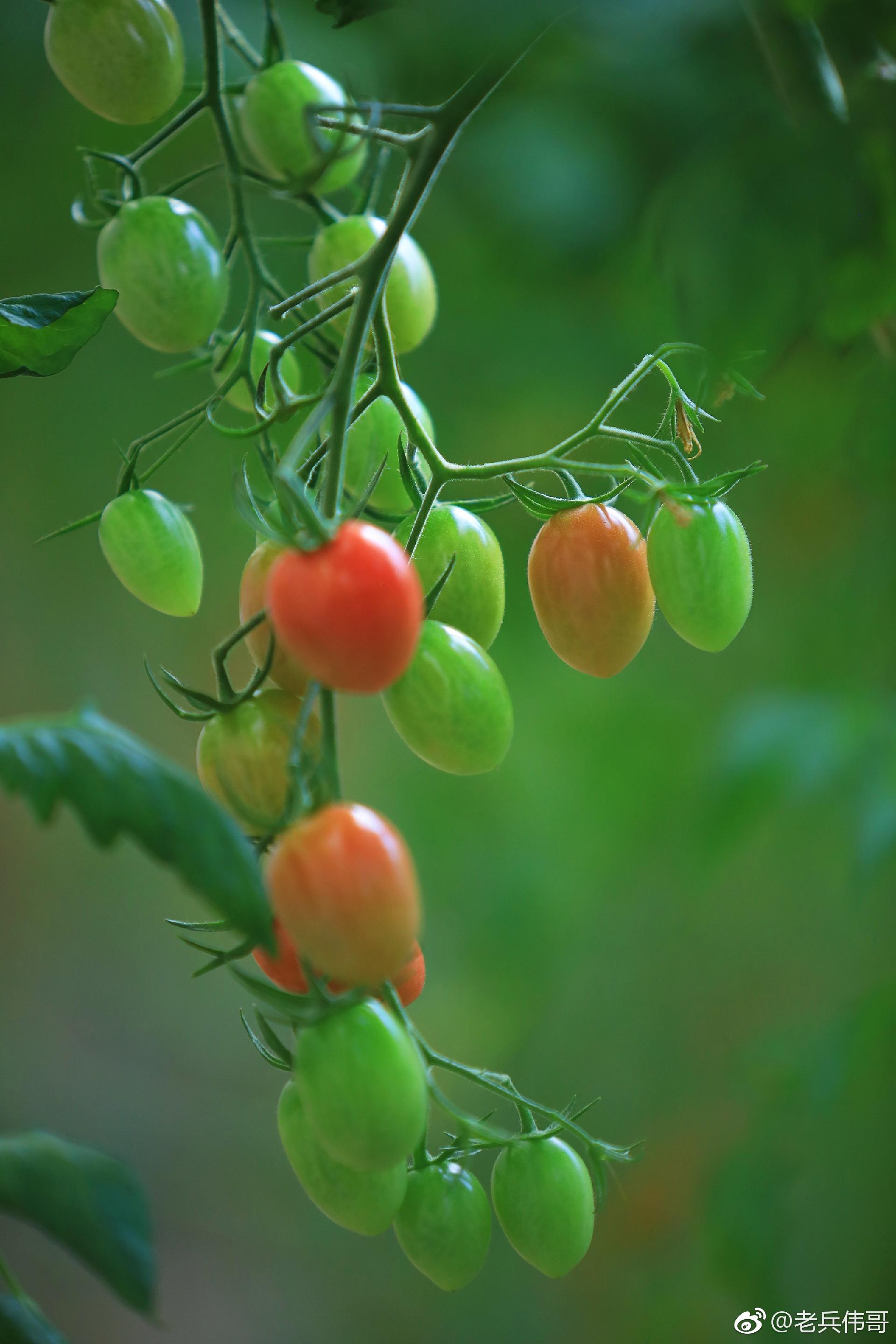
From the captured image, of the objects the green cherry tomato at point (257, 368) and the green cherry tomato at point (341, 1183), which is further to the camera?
the green cherry tomato at point (257, 368)

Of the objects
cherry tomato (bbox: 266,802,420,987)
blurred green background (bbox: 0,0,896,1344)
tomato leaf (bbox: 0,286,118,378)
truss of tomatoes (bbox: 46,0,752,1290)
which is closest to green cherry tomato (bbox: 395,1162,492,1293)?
truss of tomatoes (bbox: 46,0,752,1290)

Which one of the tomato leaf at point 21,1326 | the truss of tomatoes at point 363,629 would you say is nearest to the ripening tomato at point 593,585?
the truss of tomatoes at point 363,629

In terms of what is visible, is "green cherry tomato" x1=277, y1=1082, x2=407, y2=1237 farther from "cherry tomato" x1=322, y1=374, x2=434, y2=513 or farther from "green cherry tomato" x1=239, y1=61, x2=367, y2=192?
"green cherry tomato" x1=239, y1=61, x2=367, y2=192

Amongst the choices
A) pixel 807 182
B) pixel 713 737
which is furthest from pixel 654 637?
pixel 807 182

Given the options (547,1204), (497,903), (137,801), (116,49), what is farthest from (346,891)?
(497,903)

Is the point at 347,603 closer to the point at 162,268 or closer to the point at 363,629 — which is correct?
the point at 363,629

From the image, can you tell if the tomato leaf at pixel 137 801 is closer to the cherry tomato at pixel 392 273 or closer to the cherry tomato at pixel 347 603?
the cherry tomato at pixel 347 603
